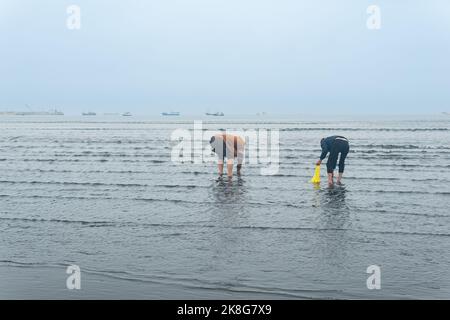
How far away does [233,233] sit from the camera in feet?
29.2

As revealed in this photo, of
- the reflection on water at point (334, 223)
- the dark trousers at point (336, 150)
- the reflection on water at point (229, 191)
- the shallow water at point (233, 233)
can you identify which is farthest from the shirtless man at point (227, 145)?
the reflection on water at point (334, 223)

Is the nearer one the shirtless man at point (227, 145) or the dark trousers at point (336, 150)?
the dark trousers at point (336, 150)

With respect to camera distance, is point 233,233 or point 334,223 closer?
point 233,233

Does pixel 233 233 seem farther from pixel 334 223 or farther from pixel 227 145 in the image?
pixel 227 145

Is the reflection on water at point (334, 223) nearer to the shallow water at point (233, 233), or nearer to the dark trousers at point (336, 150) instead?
the shallow water at point (233, 233)

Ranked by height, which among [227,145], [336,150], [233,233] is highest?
[227,145]

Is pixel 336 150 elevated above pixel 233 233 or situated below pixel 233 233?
above

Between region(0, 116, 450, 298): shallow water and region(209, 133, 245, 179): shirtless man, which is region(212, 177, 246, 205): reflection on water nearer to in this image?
region(0, 116, 450, 298): shallow water

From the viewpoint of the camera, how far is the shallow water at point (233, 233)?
20.8 ft

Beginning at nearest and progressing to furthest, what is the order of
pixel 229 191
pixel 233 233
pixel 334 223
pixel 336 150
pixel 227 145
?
pixel 233 233
pixel 334 223
pixel 229 191
pixel 336 150
pixel 227 145

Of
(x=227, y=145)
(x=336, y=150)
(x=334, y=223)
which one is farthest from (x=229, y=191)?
(x=334, y=223)

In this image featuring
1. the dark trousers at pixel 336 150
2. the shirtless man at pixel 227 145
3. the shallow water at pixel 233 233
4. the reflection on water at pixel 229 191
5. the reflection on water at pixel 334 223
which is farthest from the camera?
the shirtless man at pixel 227 145

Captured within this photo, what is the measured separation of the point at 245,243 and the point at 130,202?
4991 millimetres

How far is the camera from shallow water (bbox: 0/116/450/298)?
6340mm
